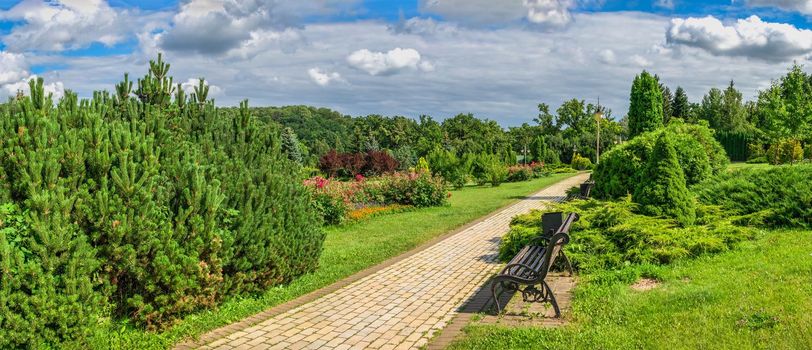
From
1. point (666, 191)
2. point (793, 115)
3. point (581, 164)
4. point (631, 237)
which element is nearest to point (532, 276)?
point (631, 237)

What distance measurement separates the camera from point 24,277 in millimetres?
4293

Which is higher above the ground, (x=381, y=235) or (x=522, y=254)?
(x=522, y=254)

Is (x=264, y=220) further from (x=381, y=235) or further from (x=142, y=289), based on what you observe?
(x=381, y=235)

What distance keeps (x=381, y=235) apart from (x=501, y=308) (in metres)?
6.42

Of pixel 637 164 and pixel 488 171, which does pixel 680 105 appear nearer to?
pixel 488 171

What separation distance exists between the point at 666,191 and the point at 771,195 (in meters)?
2.31

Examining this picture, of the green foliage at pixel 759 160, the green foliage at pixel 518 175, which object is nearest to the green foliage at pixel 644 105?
the green foliage at pixel 518 175

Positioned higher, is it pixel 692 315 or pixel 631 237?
pixel 631 237

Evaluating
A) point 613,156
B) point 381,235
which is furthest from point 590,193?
point 381,235

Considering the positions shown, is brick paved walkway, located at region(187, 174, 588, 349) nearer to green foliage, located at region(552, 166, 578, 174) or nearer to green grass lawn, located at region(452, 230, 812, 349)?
green grass lawn, located at region(452, 230, 812, 349)

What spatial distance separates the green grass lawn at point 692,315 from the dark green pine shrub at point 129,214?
2664 mm

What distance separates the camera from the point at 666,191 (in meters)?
9.52

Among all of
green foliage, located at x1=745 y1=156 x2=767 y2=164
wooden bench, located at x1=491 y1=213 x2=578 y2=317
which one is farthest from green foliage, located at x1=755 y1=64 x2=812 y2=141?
wooden bench, located at x1=491 y1=213 x2=578 y2=317

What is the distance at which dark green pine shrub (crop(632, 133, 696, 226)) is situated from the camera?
943 cm
